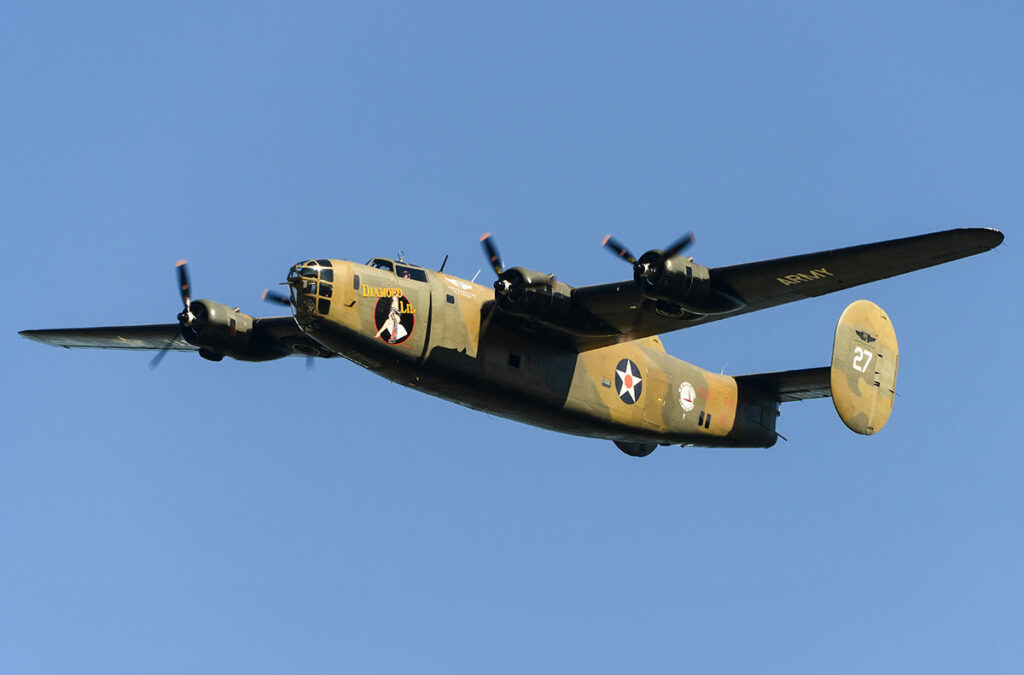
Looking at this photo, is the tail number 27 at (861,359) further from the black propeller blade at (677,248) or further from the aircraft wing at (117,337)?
the aircraft wing at (117,337)

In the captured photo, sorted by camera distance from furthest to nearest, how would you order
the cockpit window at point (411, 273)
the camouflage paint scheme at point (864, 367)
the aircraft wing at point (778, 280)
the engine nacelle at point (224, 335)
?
the engine nacelle at point (224, 335) < the camouflage paint scheme at point (864, 367) < the cockpit window at point (411, 273) < the aircraft wing at point (778, 280)

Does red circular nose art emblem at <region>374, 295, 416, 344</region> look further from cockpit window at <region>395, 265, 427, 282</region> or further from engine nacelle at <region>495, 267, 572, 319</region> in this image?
engine nacelle at <region>495, 267, 572, 319</region>

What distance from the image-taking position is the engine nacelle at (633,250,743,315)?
2111cm

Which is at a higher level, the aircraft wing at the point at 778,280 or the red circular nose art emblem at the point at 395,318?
the aircraft wing at the point at 778,280

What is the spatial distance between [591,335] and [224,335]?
7835 mm

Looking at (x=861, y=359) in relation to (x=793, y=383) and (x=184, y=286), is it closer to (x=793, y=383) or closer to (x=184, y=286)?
(x=793, y=383)

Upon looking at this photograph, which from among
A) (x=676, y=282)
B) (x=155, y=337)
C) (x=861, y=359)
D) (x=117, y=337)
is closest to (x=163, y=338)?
(x=155, y=337)

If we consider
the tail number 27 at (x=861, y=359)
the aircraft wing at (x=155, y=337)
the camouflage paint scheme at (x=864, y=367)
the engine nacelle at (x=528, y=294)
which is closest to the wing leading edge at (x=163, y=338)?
the aircraft wing at (x=155, y=337)

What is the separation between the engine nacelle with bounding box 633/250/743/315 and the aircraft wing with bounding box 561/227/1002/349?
26 cm

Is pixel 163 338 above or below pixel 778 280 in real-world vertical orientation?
below

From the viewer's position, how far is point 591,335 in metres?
23.5

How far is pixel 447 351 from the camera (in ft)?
73.0

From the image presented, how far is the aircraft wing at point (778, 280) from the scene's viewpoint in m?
19.8

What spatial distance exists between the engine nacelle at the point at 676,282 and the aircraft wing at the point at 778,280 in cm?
26
